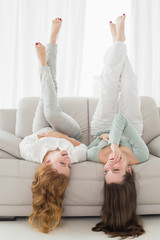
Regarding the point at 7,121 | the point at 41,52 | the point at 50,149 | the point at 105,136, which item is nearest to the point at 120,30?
the point at 41,52

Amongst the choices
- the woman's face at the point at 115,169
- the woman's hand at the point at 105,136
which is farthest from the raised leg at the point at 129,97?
the woman's face at the point at 115,169

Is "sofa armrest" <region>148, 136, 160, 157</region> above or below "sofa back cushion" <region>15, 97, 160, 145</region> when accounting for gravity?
below

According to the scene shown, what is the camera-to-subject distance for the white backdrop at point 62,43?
3.25 metres

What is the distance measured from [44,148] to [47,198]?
15.1 inches

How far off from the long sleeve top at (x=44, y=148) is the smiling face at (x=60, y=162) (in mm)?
109

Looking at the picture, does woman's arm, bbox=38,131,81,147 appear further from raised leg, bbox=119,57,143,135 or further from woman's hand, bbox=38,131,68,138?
raised leg, bbox=119,57,143,135

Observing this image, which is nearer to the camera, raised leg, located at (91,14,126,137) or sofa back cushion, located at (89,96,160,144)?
raised leg, located at (91,14,126,137)

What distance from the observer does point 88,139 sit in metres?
2.55

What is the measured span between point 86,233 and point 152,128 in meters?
1.22

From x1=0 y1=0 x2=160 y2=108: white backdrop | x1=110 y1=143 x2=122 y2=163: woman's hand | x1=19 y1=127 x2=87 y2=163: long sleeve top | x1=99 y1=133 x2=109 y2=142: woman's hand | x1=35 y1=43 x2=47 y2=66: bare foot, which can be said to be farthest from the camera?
x1=0 y1=0 x2=160 y2=108: white backdrop

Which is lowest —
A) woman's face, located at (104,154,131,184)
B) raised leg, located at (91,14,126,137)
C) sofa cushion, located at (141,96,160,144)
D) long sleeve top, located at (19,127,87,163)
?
woman's face, located at (104,154,131,184)

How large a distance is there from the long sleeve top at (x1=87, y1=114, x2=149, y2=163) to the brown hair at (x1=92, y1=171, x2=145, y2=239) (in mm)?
299

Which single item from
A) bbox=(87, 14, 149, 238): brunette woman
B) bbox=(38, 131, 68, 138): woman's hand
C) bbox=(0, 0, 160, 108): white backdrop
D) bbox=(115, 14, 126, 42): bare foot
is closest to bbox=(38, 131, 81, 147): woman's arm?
bbox=(38, 131, 68, 138): woman's hand

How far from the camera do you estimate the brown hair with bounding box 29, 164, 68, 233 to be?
169 centimetres
